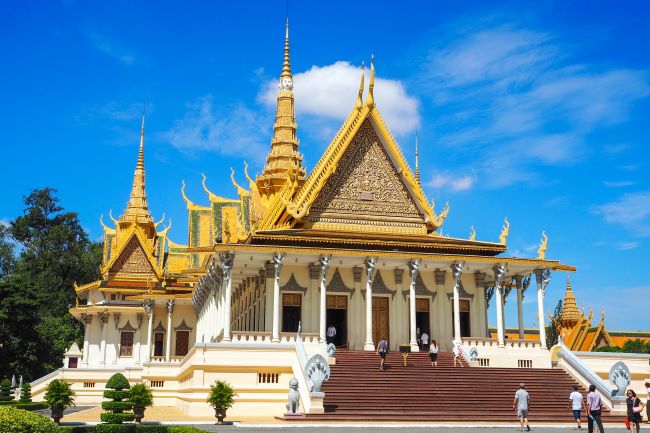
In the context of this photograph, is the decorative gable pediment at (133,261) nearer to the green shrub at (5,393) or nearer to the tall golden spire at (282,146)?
the tall golden spire at (282,146)

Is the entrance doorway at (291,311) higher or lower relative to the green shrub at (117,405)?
higher

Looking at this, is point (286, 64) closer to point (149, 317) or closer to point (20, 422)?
point (149, 317)

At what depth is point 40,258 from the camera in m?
58.5

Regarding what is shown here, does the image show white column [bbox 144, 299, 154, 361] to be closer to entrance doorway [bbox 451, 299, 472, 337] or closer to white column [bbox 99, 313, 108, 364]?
white column [bbox 99, 313, 108, 364]

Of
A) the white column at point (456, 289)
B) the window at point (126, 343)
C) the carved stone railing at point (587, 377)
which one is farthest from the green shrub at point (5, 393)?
the carved stone railing at point (587, 377)

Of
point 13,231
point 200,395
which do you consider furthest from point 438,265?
point 13,231

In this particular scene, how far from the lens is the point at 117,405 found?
60.6 ft

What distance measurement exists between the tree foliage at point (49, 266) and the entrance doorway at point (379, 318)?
22.4 meters

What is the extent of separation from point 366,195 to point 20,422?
19.2 meters

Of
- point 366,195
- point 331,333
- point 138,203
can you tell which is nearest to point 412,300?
point 331,333

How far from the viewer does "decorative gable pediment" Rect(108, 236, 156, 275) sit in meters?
42.9

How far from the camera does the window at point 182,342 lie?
3947 centimetres

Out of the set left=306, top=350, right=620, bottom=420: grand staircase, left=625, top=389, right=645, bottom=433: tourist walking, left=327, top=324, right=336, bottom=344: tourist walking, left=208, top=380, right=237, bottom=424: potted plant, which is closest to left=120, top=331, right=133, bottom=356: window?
left=327, top=324, right=336, bottom=344: tourist walking

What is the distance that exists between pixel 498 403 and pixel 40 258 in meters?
46.7
